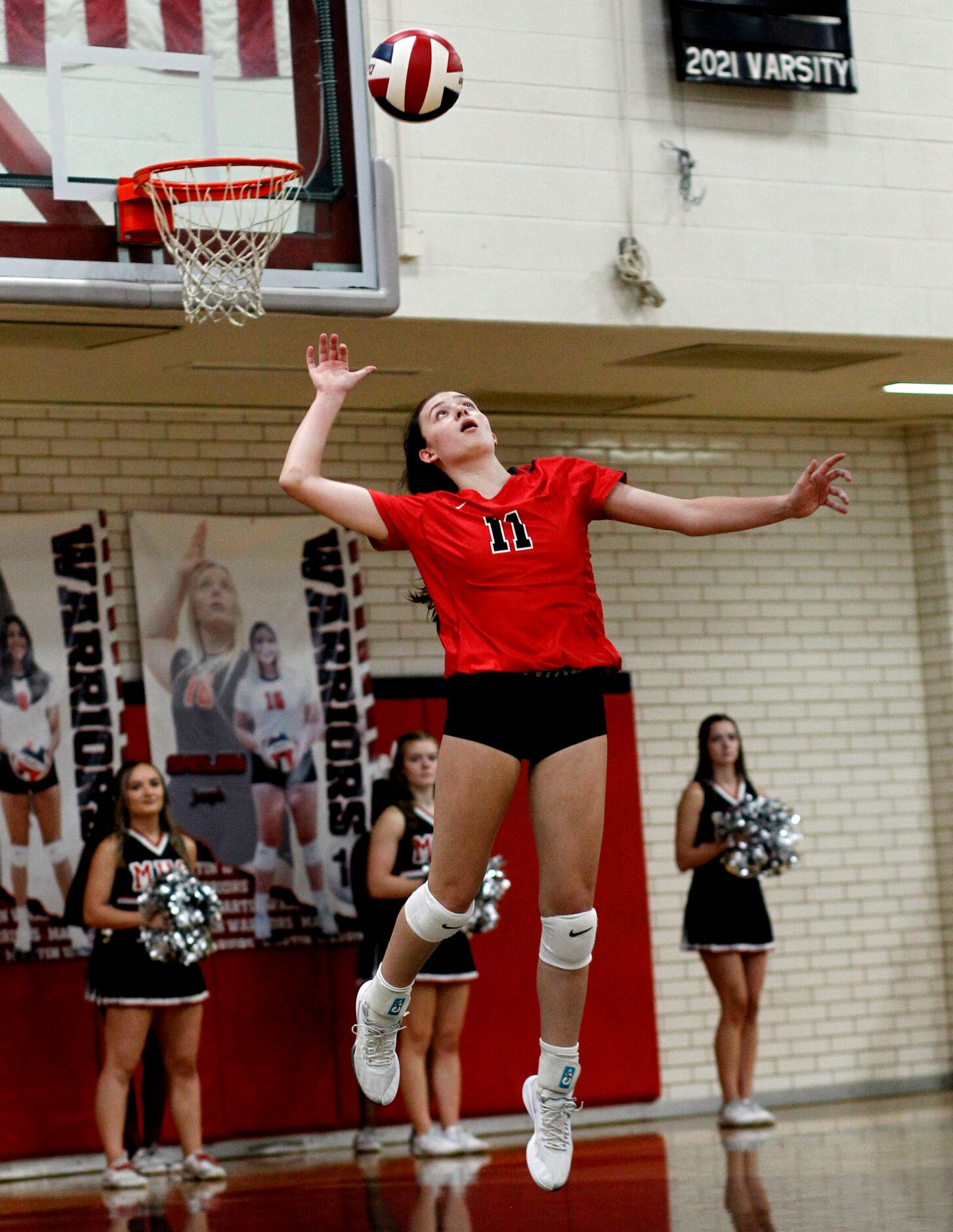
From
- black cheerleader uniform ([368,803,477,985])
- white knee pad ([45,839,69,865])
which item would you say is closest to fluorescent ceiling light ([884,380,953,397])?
black cheerleader uniform ([368,803,477,985])

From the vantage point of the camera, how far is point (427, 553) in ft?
18.1

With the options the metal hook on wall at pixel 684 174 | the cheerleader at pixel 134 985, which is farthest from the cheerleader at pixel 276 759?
the metal hook on wall at pixel 684 174

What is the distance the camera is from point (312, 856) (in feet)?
37.0

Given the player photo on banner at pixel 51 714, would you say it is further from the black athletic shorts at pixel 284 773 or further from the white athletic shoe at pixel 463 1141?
the white athletic shoe at pixel 463 1141

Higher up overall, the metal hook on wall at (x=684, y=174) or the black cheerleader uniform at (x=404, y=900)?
the metal hook on wall at (x=684, y=174)

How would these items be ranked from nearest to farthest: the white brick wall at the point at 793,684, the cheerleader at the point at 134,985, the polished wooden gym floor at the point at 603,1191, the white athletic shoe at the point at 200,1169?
the polished wooden gym floor at the point at 603,1191 < the cheerleader at the point at 134,985 < the white athletic shoe at the point at 200,1169 < the white brick wall at the point at 793,684

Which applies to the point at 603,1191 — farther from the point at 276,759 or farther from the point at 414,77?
the point at 414,77

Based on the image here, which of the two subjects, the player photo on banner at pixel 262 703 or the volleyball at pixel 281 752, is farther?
the volleyball at pixel 281 752

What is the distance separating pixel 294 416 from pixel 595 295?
8.33 feet

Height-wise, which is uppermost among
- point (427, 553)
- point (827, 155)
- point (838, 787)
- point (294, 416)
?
point (827, 155)


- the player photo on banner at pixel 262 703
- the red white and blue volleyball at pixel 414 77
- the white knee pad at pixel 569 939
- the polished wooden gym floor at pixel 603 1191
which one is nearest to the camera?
the white knee pad at pixel 569 939

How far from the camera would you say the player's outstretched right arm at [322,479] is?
541cm

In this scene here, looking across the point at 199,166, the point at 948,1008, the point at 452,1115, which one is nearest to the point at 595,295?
the point at 199,166

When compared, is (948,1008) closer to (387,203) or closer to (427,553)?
(387,203)
